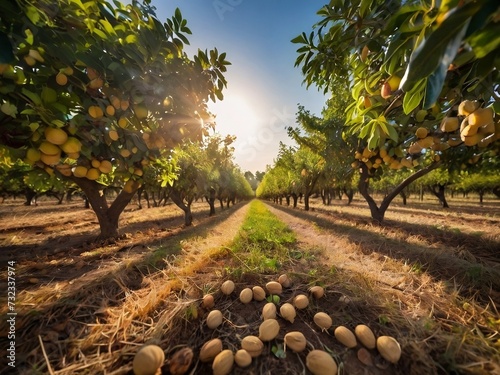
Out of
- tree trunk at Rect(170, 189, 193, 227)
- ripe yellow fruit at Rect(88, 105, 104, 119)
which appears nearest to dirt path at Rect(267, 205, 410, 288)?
ripe yellow fruit at Rect(88, 105, 104, 119)

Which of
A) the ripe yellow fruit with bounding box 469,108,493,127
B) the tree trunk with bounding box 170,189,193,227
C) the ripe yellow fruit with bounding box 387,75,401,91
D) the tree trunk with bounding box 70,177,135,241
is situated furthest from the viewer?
the tree trunk with bounding box 170,189,193,227

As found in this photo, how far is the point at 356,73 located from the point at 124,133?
337cm

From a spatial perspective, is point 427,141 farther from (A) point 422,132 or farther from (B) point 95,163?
(B) point 95,163

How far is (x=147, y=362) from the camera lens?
1.28m

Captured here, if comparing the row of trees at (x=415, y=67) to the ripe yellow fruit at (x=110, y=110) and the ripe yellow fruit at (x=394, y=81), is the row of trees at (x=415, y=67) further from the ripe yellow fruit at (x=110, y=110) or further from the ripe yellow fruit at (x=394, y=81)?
the ripe yellow fruit at (x=110, y=110)

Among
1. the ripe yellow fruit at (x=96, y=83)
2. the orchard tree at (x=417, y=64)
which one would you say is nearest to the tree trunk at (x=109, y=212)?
the ripe yellow fruit at (x=96, y=83)

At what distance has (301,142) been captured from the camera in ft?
36.9

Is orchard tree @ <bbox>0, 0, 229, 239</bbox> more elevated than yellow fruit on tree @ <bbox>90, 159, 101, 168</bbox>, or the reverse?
orchard tree @ <bbox>0, 0, 229, 239</bbox>

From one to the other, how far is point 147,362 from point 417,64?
241cm

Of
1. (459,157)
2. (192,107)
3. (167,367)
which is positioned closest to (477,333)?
(167,367)

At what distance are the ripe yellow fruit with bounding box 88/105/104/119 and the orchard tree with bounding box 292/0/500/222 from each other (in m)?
2.76

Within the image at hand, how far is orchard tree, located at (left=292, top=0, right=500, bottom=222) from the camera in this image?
0.81m

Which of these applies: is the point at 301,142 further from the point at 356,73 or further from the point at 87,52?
the point at 87,52

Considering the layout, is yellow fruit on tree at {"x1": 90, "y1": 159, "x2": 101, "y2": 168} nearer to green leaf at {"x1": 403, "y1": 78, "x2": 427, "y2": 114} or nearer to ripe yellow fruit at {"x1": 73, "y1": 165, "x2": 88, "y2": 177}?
ripe yellow fruit at {"x1": 73, "y1": 165, "x2": 88, "y2": 177}
